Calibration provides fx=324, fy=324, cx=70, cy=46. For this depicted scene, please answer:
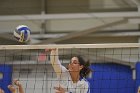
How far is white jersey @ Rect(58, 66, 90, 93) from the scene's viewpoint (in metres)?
3.78

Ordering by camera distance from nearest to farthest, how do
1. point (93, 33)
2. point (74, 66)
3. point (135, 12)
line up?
1. point (74, 66)
2. point (135, 12)
3. point (93, 33)

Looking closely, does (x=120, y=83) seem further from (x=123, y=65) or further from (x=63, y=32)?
(x=63, y=32)

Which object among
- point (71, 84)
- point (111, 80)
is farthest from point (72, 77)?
point (111, 80)

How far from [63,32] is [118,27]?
49.6 inches

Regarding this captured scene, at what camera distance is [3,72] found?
690 centimetres

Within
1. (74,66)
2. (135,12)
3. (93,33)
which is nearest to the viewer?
(74,66)

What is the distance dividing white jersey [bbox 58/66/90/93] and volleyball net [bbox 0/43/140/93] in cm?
280

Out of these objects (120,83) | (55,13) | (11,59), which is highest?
Result: (55,13)

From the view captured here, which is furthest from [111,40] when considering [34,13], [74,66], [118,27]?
[74,66]

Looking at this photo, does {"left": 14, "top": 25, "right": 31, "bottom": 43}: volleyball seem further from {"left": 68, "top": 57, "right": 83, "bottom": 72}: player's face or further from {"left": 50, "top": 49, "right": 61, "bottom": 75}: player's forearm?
{"left": 68, "top": 57, "right": 83, "bottom": 72}: player's face

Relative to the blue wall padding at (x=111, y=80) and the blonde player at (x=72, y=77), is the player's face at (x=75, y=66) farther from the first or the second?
the blue wall padding at (x=111, y=80)

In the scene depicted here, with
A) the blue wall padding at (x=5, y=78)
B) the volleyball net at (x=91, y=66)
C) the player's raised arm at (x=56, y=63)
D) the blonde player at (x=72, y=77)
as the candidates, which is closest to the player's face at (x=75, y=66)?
the blonde player at (x=72, y=77)

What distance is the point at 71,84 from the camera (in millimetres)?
3828

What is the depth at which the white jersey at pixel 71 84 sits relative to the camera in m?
3.78
